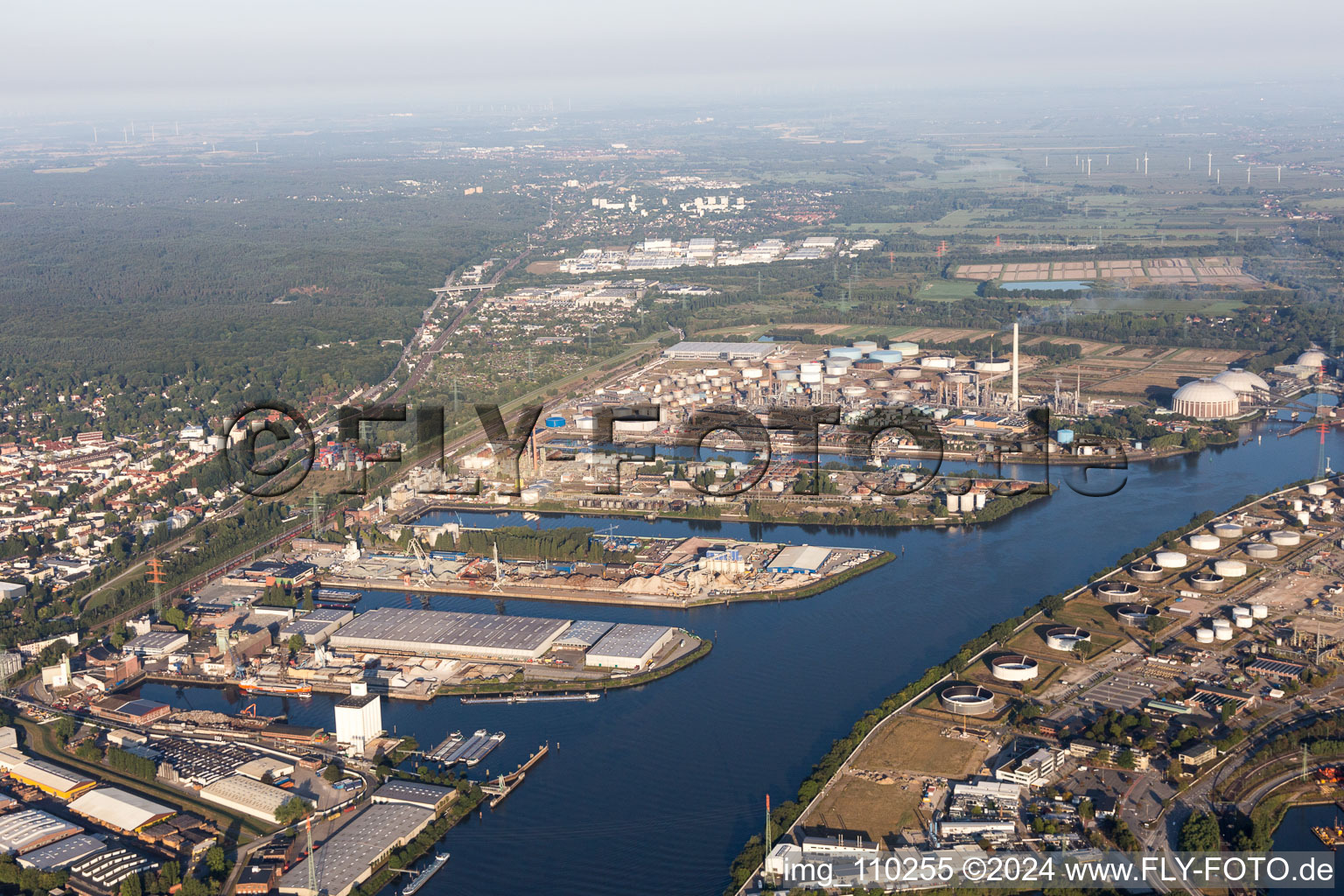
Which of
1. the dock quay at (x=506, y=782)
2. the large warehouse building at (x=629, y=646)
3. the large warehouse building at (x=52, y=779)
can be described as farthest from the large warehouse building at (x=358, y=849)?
the large warehouse building at (x=629, y=646)

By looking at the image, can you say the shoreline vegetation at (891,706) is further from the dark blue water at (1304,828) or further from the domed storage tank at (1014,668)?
the dark blue water at (1304,828)

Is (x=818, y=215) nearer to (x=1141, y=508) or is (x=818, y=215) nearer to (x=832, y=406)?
(x=832, y=406)

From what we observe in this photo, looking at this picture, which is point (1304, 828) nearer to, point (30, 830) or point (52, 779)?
point (30, 830)

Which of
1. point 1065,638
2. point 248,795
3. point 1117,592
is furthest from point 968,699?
point 248,795

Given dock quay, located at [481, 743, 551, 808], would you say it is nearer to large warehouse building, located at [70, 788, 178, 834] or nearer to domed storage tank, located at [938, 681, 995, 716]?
large warehouse building, located at [70, 788, 178, 834]

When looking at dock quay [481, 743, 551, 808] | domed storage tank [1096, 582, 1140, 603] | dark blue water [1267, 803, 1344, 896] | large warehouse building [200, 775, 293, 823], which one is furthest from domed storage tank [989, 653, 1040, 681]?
large warehouse building [200, 775, 293, 823]

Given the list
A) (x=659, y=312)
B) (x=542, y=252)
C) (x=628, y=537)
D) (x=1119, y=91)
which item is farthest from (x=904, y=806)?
(x=1119, y=91)
